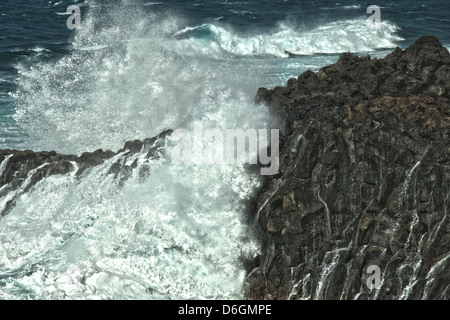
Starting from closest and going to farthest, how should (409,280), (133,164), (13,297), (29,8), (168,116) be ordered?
(409,280)
(13,297)
(133,164)
(168,116)
(29,8)

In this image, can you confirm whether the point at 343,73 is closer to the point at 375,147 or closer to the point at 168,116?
the point at 375,147

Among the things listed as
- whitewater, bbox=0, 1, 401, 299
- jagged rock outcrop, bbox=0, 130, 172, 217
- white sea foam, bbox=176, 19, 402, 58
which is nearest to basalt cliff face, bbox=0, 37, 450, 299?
whitewater, bbox=0, 1, 401, 299

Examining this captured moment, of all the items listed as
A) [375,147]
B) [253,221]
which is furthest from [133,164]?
[375,147]

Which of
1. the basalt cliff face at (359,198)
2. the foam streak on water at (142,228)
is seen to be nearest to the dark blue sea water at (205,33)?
the foam streak on water at (142,228)

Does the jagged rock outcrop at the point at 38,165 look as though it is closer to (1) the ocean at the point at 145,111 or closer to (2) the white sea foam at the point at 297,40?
(1) the ocean at the point at 145,111

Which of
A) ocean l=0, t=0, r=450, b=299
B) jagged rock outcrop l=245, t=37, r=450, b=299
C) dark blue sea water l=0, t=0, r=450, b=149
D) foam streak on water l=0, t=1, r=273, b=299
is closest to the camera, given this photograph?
jagged rock outcrop l=245, t=37, r=450, b=299

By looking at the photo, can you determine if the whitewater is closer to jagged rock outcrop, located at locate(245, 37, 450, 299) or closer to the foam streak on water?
the foam streak on water
